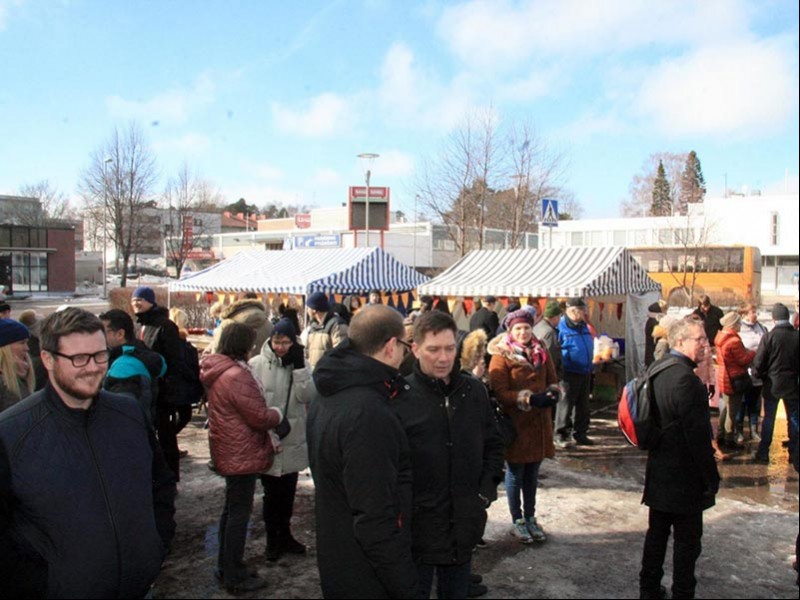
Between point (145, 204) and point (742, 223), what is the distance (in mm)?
36987

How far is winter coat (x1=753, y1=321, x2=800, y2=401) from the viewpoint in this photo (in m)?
6.85

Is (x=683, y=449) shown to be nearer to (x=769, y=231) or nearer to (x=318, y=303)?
(x=318, y=303)

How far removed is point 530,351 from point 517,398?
1.74ft

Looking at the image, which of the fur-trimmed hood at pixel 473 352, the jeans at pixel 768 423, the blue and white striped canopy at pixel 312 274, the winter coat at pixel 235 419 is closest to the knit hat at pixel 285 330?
the winter coat at pixel 235 419

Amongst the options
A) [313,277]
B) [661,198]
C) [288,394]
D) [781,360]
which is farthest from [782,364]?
[661,198]

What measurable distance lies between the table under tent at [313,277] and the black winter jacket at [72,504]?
11895 millimetres

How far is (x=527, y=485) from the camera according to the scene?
502 cm

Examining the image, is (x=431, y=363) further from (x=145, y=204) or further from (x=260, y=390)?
(x=145, y=204)

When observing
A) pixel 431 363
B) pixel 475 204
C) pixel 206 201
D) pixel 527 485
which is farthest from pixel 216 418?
pixel 206 201

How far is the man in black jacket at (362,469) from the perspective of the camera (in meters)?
2.29

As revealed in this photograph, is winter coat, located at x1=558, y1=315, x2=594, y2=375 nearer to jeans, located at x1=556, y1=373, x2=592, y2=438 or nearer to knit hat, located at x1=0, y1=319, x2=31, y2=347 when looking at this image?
jeans, located at x1=556, y1=373, x2=592, y2=438

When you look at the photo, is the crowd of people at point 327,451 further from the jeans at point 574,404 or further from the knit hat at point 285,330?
the jeans at point 574,404

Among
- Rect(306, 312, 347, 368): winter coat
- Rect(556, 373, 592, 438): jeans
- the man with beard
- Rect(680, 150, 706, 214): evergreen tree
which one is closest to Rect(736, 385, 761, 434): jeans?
Rect(556, 373, 592, 438): jeans

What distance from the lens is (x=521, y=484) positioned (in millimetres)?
5023
